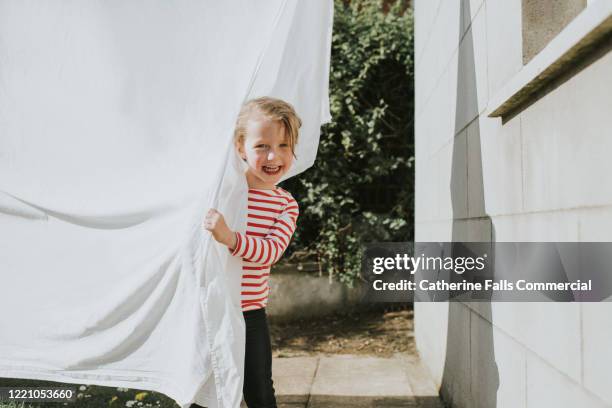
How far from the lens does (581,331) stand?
4.12 feet

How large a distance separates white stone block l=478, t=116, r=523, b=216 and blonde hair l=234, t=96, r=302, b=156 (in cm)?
74

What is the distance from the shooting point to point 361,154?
5527mm

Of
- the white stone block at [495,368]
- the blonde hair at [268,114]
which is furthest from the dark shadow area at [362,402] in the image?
the blonde hair at [268,114]

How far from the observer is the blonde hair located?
204 centimetres

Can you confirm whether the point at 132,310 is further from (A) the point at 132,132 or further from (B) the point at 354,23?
(B) the point at 354,23

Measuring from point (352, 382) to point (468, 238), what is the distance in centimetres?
161

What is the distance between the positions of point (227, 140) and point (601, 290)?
1.29 metres

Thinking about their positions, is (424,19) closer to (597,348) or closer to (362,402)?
(362,402)

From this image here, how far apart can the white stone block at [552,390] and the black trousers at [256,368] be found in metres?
0.97

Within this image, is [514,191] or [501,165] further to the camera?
[501,165]

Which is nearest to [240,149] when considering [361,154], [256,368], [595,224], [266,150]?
[266,150]

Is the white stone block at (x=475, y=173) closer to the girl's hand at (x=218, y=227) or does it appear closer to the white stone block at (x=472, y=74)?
the white stone block at (x=472, y=74)

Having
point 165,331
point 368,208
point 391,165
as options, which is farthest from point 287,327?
point 165,331

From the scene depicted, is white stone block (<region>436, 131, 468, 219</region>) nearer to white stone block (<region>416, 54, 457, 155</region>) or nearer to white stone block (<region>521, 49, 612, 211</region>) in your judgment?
white stone block (<region>416, 54, 457, 155</region>)
